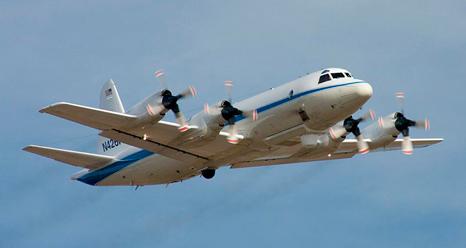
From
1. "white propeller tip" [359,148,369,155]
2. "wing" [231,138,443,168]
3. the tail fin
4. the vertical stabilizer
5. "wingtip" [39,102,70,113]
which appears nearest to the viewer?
"wingtip" [39,102,70,113]

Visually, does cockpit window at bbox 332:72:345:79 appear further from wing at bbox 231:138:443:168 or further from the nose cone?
wing at bbox 231:138:443:168

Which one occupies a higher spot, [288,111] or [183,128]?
[288,111]

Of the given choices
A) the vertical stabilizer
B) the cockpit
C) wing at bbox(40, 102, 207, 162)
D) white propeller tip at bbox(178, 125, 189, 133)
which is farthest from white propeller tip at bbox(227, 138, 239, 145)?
the vertical stabilizer

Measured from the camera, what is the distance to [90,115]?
54.4 m

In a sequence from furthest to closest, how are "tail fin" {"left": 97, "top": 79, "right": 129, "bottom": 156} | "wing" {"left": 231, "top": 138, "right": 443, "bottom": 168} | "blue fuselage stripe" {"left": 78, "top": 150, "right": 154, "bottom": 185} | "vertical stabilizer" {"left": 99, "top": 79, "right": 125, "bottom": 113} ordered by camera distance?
1. "vertical stabilizer" {"left": 99, "top": 79, "right": 125, "bottom": 113}
2. "tail fin" {"left": 97, "top": 79, "right": 129, "bottom": 156}
3. "wing" {"left": 231, "top": 138, "right": 443, "bottom": 168}
4. "blue fuselage stripe" {"left": 78, "top": 150, "right": 154, "bottom": 185}

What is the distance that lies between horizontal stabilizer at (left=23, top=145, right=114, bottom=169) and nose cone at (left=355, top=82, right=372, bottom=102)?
1601 cm

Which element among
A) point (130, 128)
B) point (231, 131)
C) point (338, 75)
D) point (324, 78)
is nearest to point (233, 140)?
point (231, 131)

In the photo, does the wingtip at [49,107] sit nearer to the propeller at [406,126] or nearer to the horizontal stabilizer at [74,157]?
the horizontal stabilizer at [74,157]

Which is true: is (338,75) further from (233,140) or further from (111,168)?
(111,168)

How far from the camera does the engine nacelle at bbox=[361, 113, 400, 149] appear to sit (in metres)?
62.1

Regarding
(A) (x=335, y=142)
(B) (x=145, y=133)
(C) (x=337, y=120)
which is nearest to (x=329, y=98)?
(C) (x=337, y=120)

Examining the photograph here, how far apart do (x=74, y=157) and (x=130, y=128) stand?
6.64 meters

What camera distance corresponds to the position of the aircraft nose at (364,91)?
55.8 meters

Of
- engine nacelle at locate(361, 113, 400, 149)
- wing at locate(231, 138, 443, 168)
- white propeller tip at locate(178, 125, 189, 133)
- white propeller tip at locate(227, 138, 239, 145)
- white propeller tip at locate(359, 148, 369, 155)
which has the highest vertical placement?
white propeller tip at locate(178, 125, 189, 133)
